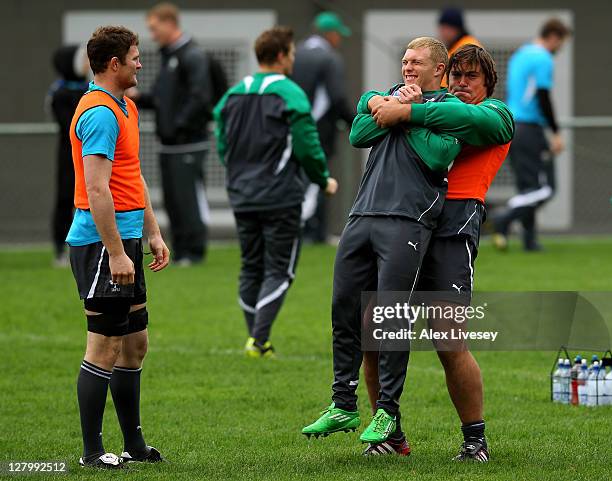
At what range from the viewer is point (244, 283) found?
981 centimetres

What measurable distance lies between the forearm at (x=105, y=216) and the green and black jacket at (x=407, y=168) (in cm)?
110

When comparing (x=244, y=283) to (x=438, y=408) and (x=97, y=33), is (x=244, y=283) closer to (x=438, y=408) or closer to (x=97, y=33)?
(x=438, y=408)

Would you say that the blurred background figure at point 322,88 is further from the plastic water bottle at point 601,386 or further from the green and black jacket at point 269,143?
the plastic water bottle at point 601,386

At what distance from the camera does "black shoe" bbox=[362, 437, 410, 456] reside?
21.5 feet

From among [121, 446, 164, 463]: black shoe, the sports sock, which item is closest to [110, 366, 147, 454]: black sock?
[121, 446, 164, 463]: black shoe

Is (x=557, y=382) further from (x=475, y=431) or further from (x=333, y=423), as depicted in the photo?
(x=333, y=423)

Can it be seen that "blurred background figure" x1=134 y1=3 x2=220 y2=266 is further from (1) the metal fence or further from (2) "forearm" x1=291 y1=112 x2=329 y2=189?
(2) "forearm" x1=291 y1=112 x2=329 y2=189

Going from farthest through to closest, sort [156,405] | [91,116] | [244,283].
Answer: [244,283] → [156,405] → [91,116]

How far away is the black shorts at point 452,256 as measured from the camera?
20.7 ft

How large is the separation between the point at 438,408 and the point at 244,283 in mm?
2334

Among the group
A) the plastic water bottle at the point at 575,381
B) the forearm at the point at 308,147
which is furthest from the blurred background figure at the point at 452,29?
the plastic water bottle at the point at 575,381

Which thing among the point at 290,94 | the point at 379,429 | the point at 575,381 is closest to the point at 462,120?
the point at 379,429

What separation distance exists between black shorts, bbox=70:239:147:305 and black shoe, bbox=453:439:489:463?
166 cm

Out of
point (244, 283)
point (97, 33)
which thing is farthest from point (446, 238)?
point (244, 283)
